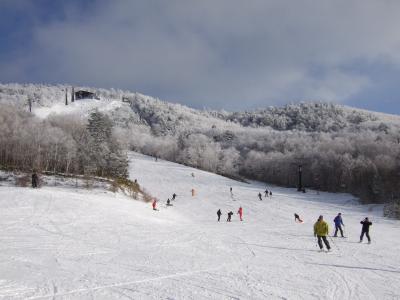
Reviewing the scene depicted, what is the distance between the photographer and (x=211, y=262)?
14062mm

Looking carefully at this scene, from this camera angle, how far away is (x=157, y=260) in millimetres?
14047

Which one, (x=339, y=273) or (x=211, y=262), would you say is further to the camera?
(x=211, y=262)

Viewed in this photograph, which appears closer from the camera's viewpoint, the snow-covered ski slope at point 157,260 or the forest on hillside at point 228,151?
the snow-covered ski slope at point 157,260

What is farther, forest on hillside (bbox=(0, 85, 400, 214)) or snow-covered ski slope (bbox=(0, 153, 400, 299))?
forest on hillside (bbox=(0, 85, 400, 214))

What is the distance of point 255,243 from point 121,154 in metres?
36.8

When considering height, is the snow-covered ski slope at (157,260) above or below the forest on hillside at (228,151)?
below

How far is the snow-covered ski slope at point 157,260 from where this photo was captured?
9.94 meters

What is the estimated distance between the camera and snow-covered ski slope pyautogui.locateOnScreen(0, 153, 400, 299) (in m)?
9.94

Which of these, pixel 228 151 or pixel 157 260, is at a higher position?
pixel 228 151

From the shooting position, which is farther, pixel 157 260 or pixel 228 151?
pixel 228 151

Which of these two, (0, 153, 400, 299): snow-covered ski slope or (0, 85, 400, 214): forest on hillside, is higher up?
(0, 85, 400, 214): forest on hillside

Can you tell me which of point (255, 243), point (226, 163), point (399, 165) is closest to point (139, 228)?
point (255, 243)

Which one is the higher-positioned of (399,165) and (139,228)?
(399,165)

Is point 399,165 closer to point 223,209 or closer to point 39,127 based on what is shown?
point 223,209
